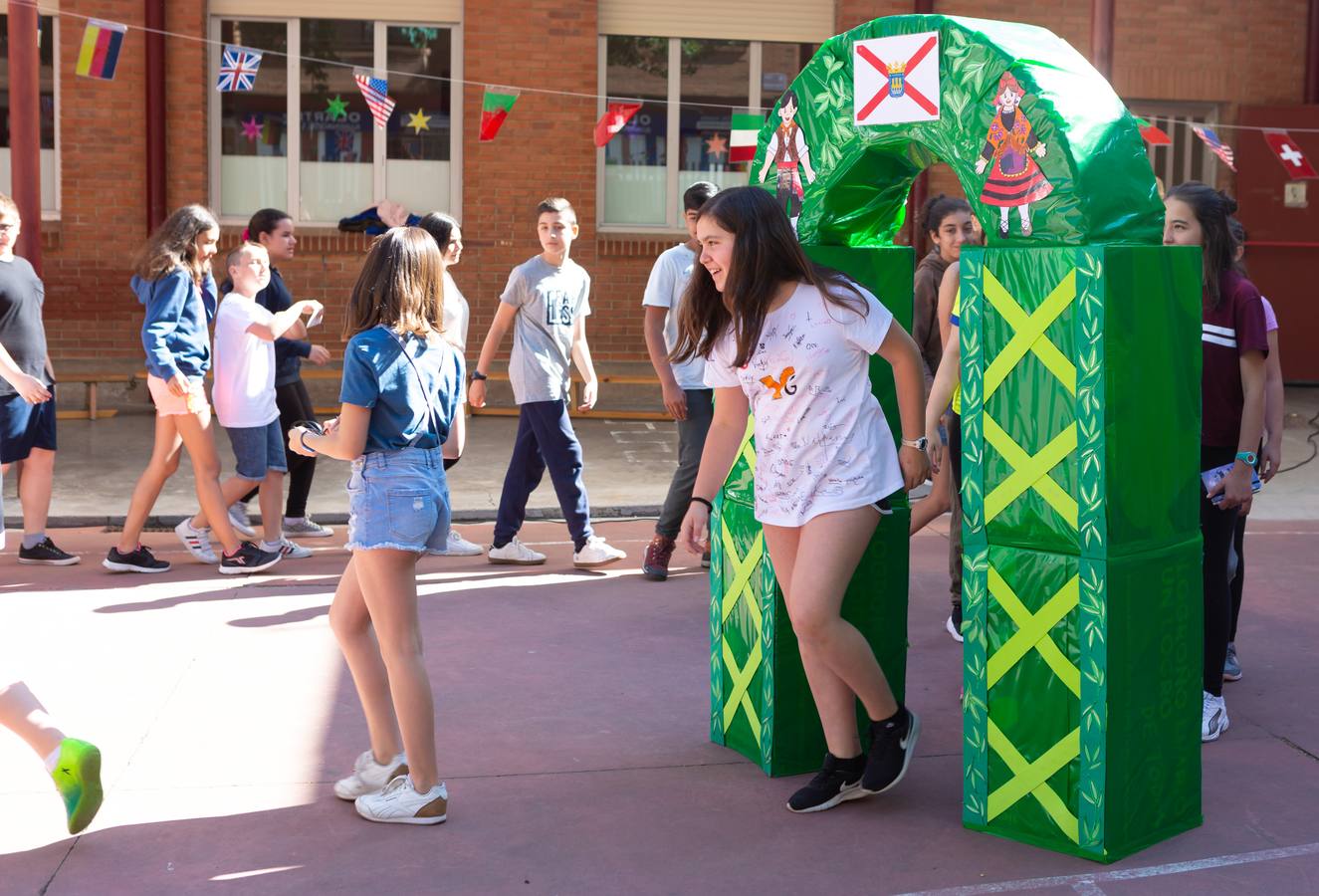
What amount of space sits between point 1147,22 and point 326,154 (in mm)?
8338

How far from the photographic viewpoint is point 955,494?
633cm

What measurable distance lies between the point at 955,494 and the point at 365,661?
270 cm

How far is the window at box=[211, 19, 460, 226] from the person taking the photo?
14805 millimetres

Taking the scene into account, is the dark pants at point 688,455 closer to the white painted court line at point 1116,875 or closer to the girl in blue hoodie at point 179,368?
the girl in blue hoodie at point 179,368

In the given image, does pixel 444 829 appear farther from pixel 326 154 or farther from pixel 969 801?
pixel 326 154

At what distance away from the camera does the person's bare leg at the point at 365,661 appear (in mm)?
4578

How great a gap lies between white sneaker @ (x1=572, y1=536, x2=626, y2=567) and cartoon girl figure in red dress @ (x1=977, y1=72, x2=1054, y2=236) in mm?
4252

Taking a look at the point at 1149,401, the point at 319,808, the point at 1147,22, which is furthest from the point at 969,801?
the point at 1147,22

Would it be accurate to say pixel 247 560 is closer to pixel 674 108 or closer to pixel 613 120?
pixel 613 120

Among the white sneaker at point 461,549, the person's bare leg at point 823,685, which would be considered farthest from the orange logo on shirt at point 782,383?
the white sneaker at point 461,549

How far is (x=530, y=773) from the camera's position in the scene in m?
5.03

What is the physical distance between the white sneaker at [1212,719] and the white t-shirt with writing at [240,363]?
478 centimetres

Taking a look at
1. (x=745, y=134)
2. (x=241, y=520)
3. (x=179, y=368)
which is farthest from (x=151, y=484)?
(x=745, y=134)

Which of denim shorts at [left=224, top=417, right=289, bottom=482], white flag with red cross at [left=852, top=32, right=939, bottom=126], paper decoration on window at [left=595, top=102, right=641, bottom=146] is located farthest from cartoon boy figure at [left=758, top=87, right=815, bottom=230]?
paper decoration on window at [left=595, top=102, right=641, bottom=146]
